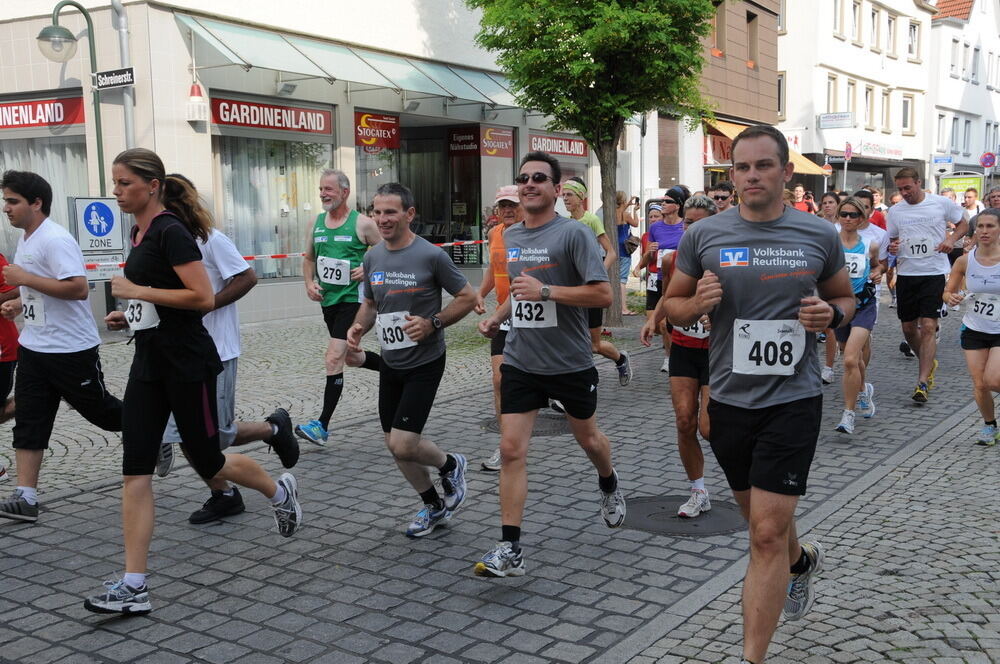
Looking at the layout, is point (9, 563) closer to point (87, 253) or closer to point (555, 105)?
point (87, 253)

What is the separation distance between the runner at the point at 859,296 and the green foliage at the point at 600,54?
→ 207 inches

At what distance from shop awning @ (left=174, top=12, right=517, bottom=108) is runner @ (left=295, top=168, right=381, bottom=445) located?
7.21 m

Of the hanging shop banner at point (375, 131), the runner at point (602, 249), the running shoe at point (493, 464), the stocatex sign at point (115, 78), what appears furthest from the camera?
the hanging shop banner at point (375, 131)

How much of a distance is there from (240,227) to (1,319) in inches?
378

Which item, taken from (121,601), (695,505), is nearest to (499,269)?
(695,505)

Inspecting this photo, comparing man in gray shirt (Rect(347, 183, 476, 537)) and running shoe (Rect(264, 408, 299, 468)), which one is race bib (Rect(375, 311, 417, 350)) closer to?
man in gray shirt (Rect(347, 183, 476, 537))

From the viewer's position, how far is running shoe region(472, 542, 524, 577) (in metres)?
4.50

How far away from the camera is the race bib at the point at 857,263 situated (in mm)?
8359

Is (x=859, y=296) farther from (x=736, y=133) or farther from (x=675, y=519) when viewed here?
(x=736, y=133)

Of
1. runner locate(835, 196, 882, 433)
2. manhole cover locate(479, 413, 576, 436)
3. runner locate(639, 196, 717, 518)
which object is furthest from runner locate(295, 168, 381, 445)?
runner locate(835, 196, 882, 433)

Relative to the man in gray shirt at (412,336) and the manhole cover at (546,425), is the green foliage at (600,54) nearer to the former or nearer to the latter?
the manhole cover at (546,425)

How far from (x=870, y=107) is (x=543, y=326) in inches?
1584

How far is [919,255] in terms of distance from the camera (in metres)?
9.73

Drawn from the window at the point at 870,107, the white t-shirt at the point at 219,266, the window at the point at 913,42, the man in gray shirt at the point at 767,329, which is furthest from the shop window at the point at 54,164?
the window at the point at 913,42
